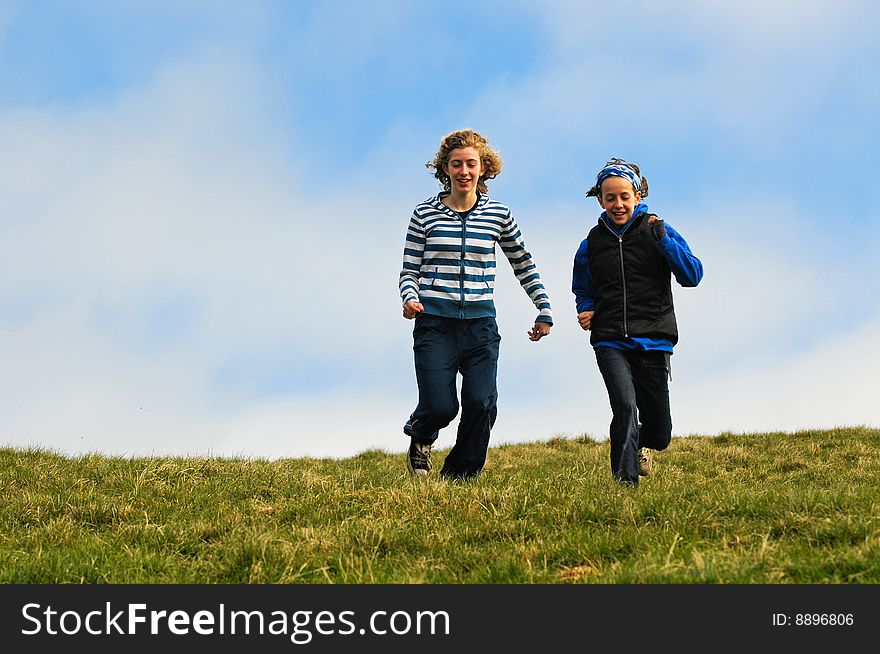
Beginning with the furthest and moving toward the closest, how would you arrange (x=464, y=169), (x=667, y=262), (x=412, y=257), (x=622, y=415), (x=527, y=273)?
(x=527, y=273)
(x=412, y=257)
(x=464, y=169)
(x=667, y=262)
(x=622, y=415)

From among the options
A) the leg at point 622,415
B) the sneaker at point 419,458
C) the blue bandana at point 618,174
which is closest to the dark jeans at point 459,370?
the sneaker at point 419,458

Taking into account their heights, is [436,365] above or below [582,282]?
below

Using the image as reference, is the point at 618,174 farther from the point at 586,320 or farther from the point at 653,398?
the point at 653,398

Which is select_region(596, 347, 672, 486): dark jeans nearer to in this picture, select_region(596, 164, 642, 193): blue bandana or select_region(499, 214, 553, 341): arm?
select_region(499, 214, 553, 341): arm

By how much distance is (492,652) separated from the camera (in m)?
4.14

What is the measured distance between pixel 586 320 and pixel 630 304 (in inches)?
17.3

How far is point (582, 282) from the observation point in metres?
8.56

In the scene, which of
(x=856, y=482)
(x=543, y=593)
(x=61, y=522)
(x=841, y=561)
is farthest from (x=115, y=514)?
(x=856, y=482)

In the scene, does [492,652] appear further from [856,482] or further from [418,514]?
[856,482]

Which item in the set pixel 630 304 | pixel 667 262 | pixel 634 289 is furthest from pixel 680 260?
pixel 630 304

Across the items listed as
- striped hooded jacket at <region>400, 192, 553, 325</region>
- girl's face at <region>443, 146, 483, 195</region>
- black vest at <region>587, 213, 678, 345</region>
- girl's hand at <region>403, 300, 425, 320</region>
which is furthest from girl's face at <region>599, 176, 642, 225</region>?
girl's hand at <region>403, 300, 425, 320</region>

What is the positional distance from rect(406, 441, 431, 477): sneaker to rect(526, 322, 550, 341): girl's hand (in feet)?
4.83

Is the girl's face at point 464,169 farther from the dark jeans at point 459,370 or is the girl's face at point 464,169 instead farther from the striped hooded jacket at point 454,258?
the dark jeans at point 459,370

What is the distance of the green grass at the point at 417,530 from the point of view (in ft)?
16.2
